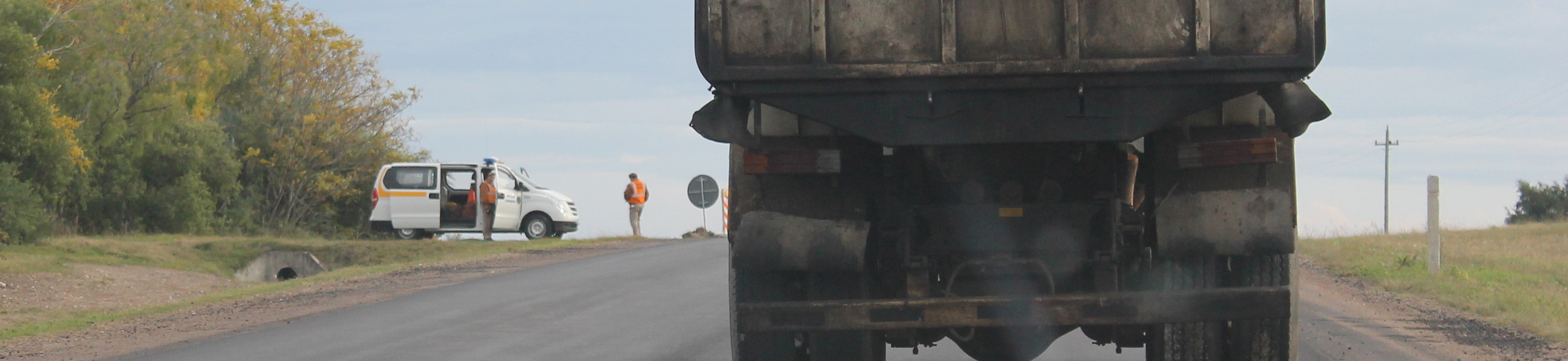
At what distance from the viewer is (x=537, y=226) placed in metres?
29.3

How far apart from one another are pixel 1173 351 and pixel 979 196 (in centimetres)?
106

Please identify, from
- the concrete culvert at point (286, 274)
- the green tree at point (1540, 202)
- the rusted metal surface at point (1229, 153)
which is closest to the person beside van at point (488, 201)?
the concrete culvert at point (286, 274)

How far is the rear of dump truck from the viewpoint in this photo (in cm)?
497

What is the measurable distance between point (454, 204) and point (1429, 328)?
2198 centimetres

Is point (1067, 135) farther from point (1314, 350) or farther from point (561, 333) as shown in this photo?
point (561, 333)

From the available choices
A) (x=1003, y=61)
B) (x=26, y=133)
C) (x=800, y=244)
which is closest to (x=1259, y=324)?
(x=1003, y=61)

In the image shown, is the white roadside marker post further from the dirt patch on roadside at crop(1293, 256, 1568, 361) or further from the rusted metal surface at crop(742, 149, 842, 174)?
the rusted metal surface at crop(742, 149, 842, 174)

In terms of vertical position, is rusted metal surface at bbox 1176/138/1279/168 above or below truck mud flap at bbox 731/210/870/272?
above

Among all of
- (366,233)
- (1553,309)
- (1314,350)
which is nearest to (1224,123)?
(1314,350)

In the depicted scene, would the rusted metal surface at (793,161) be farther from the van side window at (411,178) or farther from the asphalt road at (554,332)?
the van side window at (411,178)

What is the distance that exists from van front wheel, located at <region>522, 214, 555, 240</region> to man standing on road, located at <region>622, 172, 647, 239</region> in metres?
1.66

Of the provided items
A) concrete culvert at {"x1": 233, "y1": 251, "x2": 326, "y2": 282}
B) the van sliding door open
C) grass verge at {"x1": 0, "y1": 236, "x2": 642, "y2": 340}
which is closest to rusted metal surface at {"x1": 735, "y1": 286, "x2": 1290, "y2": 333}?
grass verge at {"x1": 0, "y1": 236, "x2": 642, "y2": 340}

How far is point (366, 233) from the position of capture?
41.7m

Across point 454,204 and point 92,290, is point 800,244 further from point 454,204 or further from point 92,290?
point 454,204
